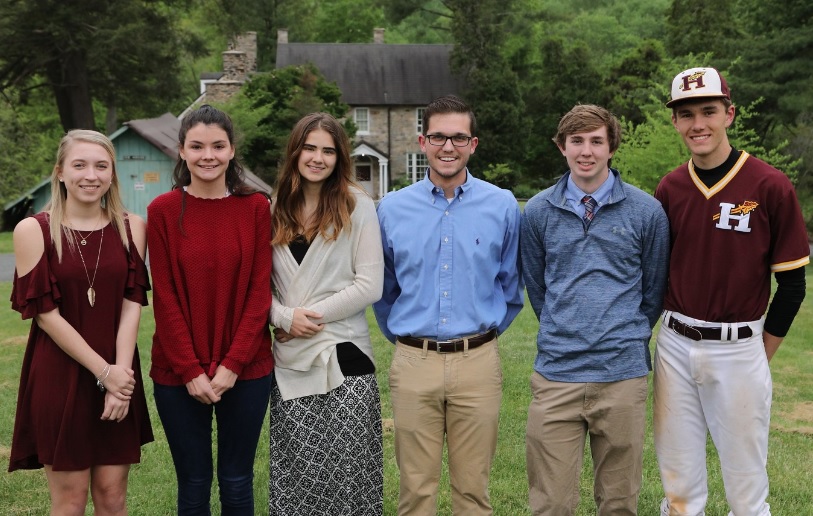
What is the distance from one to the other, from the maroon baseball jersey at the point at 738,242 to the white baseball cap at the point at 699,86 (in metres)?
0.34

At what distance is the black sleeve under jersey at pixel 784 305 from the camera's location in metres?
3.77

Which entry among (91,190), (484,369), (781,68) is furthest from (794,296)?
(781,68)

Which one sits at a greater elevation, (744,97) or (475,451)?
(744,97)

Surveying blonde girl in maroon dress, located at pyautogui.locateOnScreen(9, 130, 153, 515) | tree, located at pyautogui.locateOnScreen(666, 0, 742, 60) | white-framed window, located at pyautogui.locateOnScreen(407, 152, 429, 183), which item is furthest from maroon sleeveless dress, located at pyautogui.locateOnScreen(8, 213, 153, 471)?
white-framed window, located at pyautogui.locateOnScreen(407, 152, 429, 183)

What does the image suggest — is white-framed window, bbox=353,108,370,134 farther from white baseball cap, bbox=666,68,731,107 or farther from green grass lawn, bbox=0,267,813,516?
white baseball cap, bbox=666,68,731,107

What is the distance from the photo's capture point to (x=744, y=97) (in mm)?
23203

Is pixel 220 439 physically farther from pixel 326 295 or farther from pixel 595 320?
pixel 595 320

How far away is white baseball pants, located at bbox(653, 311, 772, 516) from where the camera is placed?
12.2 ft

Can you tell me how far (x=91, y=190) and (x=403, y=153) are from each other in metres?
39.1

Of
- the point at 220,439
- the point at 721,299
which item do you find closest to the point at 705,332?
the point at 721,299

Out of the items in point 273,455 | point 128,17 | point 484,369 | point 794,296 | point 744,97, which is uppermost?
point 128,17

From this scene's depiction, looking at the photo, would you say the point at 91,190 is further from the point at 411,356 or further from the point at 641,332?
the point at 641,332

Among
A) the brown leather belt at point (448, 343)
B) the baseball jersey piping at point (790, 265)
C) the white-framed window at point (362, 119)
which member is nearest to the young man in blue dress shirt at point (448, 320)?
the brown leather belt at point (448, 343)

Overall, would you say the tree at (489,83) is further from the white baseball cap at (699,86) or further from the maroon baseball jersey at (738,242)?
the maroon baseball jersey at (738,242)
